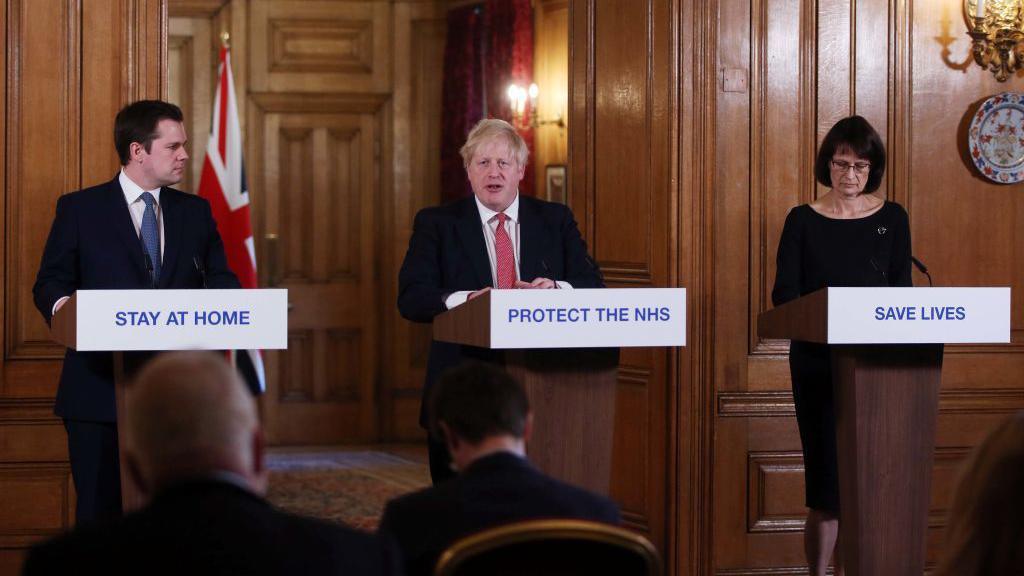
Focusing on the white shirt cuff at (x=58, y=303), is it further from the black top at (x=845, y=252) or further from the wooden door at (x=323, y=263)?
the wooden door at (x=323, y=263)

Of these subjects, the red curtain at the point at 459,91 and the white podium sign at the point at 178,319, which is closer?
the white podium sign at the point at 178,319

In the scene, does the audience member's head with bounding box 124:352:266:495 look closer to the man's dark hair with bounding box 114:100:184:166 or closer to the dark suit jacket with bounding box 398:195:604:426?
the dark suit jacket with bounding box 398:195:604:426

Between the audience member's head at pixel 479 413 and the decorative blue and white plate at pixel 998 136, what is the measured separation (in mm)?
4045

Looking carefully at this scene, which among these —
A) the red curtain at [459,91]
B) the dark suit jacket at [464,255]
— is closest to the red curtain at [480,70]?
the red curtain at [459,91]

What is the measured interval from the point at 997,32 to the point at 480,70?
453 cm

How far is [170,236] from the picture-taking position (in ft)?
14.4

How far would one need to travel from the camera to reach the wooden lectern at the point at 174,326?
3648 mm

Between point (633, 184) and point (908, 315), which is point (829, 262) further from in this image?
point (633, 184)

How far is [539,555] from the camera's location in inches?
82.2

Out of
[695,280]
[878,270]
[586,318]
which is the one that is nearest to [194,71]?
[695,280]

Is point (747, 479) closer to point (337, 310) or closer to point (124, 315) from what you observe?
point (124, 315)

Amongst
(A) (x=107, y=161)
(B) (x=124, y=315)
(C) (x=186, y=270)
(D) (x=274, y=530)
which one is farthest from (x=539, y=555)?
(A) (x=107, y=161)

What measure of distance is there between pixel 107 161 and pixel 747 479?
2843mm

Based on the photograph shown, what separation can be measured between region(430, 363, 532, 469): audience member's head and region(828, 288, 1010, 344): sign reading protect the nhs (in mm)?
1666
